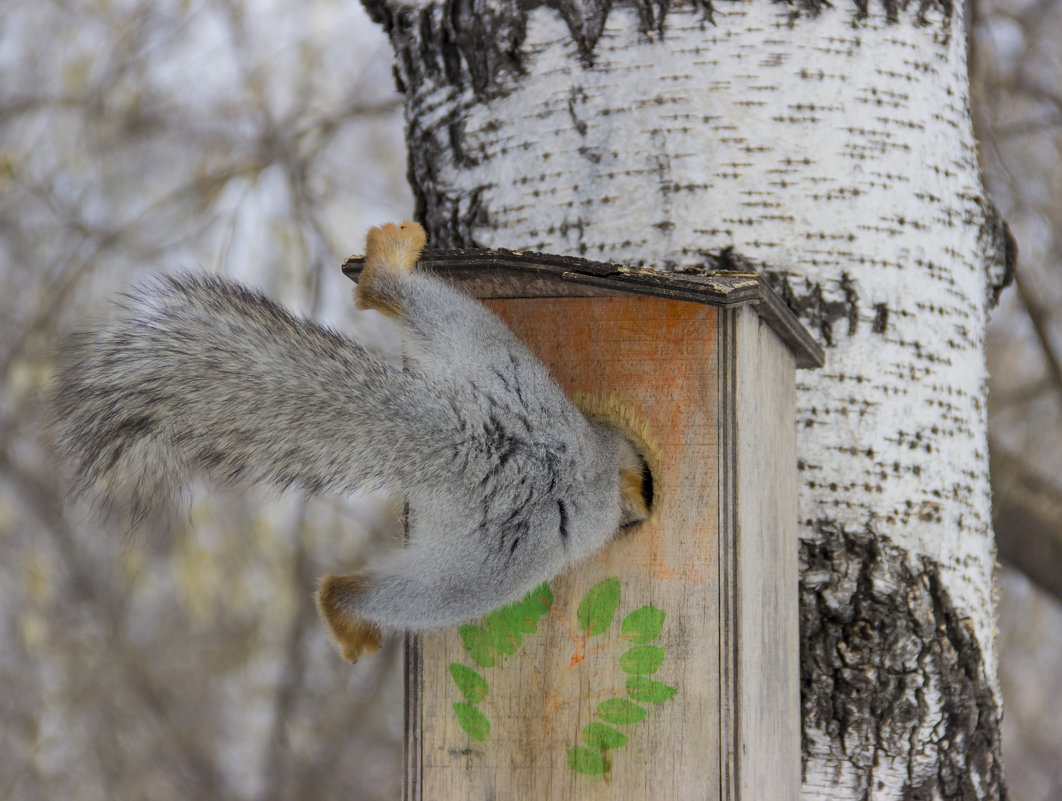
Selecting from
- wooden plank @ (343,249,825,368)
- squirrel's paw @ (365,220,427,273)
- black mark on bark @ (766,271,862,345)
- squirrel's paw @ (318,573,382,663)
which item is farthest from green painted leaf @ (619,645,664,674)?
black mark on bark @ (766,271,862,345)

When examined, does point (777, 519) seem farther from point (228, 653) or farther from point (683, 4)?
point (228, 653)

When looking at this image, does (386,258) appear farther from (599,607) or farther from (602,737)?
(602,737)

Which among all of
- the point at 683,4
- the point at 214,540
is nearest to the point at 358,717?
the point at 214,540

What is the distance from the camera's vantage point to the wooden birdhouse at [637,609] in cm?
128

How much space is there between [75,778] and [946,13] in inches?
128

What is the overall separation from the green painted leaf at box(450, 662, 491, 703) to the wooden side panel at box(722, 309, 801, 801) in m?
0.32

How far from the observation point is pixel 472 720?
1363mm

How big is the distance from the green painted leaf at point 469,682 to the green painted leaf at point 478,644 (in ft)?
0.06

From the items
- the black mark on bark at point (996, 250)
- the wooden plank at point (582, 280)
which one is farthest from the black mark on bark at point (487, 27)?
the wooden plank at point (582, 280)

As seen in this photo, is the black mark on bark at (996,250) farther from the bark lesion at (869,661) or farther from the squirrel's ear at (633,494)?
the squirrel's ear at (633,494)

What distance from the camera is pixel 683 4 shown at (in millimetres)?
1691

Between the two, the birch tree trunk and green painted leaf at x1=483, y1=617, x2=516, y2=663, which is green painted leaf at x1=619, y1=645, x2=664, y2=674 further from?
the birch tree trunk

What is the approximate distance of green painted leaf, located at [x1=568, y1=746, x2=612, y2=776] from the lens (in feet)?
4.28

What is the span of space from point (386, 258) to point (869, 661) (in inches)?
38.9
